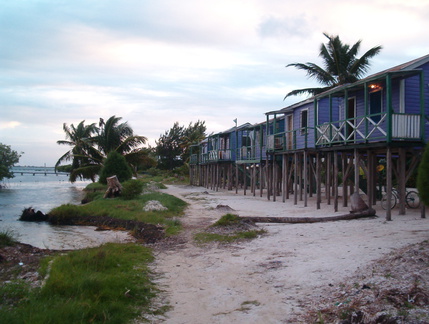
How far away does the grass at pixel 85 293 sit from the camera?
492cm

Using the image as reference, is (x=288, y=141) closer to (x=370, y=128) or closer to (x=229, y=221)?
(x=370, y=128)

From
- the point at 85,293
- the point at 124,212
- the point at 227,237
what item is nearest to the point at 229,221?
the point at 227,237

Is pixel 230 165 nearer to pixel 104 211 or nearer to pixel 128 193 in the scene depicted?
pixel 128 193

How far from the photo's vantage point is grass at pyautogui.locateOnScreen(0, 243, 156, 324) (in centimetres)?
492

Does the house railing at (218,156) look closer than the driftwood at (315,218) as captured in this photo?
No

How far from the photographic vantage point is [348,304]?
5348 mm

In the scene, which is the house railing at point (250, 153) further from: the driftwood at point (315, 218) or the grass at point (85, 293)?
the grass at point (85, 293)

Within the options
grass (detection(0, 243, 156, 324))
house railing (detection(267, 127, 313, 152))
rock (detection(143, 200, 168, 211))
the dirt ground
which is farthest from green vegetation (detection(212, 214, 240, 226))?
house railing (detection(267, 127, 313, 152))

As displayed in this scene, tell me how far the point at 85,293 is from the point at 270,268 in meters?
3.58

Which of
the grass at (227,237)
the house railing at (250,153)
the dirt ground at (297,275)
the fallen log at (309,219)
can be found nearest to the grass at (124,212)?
the fallen log at (309,219)

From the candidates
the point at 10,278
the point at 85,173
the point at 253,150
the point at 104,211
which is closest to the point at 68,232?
the point at 104,211

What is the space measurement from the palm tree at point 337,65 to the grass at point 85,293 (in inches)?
1200

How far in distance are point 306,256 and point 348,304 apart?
9.95 ft

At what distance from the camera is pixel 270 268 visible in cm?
775
